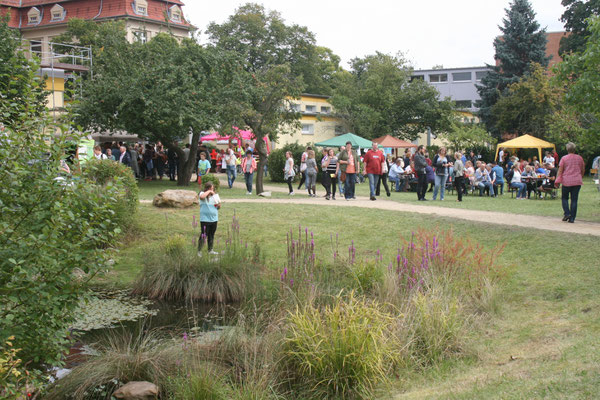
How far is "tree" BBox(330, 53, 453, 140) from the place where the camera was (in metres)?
45.0

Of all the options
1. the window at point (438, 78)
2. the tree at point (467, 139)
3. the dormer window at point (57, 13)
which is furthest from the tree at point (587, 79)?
the dormer window at point (57, 13)

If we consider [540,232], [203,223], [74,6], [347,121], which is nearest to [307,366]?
[203,223]

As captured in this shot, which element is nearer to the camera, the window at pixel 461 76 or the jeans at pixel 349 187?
the jeans at pixel 349 187

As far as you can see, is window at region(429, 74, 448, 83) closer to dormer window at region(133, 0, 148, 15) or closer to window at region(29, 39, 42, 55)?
dormer window at region(133, 0, 148, 15)

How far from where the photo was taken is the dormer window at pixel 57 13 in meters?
68.1

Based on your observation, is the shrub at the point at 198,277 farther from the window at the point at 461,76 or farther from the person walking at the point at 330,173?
the window at the point at 461,76

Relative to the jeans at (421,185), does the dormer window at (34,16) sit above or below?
above

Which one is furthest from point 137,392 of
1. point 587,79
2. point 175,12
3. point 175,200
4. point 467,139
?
point 175,12

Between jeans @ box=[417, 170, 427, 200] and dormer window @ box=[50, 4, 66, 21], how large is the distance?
59.0 m

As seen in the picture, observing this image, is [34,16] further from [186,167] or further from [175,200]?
[175,200]

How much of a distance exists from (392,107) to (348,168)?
27.5 meters

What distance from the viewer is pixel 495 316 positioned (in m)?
7.94

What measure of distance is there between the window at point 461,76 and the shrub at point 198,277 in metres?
62.3

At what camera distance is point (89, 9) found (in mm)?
66875
